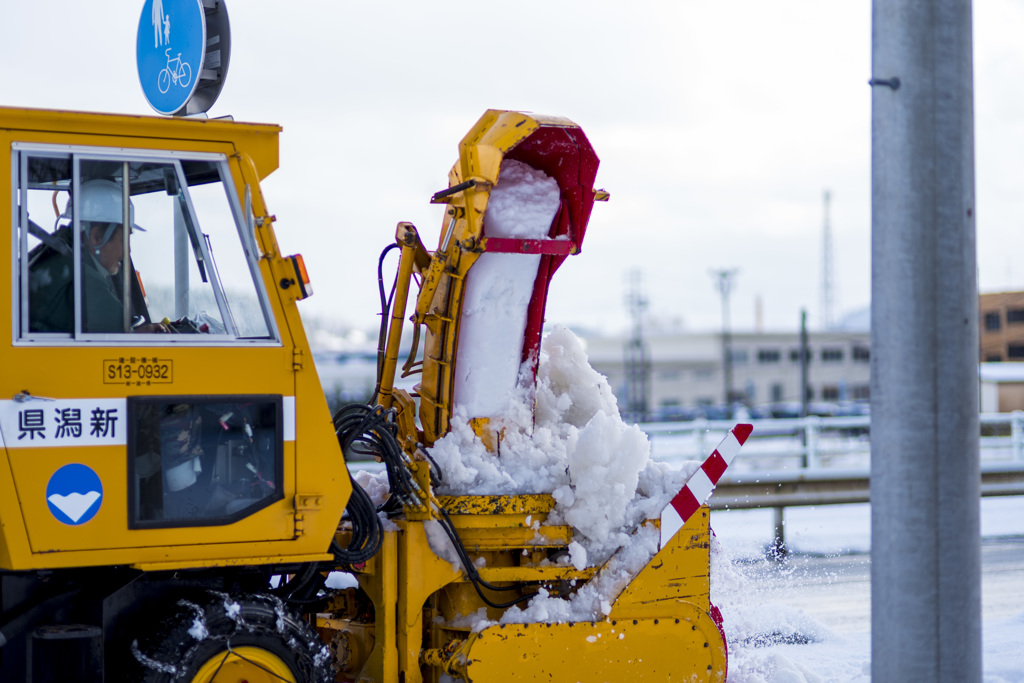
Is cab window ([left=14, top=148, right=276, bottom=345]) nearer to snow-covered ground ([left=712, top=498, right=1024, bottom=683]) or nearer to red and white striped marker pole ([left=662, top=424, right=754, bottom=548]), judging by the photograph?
red and white striped marker pole ([left=662, top=424, right=754, bottom=548])

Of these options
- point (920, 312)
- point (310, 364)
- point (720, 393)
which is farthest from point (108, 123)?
point (720, 393)

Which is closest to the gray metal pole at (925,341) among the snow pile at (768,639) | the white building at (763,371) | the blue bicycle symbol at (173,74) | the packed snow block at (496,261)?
the packed snow block at (496,261)

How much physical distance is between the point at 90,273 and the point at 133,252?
0.18 meters

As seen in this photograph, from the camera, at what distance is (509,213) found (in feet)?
15.4

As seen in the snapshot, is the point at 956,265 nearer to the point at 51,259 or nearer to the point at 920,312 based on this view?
the point at 920,312

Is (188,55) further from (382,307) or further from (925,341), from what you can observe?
(925,341)

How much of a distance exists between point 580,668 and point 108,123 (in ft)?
9.46

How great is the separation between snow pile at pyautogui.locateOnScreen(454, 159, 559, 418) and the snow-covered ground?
4.67ft

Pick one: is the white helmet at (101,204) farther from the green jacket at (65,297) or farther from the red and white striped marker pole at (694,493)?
the red and white striped marker pole at (694,493)

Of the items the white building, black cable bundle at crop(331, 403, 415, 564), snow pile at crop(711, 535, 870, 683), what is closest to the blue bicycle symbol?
black cable bundle at crop(331, 403, 415, 564)

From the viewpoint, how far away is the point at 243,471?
3.85m

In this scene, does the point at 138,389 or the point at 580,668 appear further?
the point at 580,668

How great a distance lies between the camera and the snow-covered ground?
546cm

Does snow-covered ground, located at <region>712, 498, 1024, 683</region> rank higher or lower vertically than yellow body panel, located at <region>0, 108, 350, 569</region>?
lower
